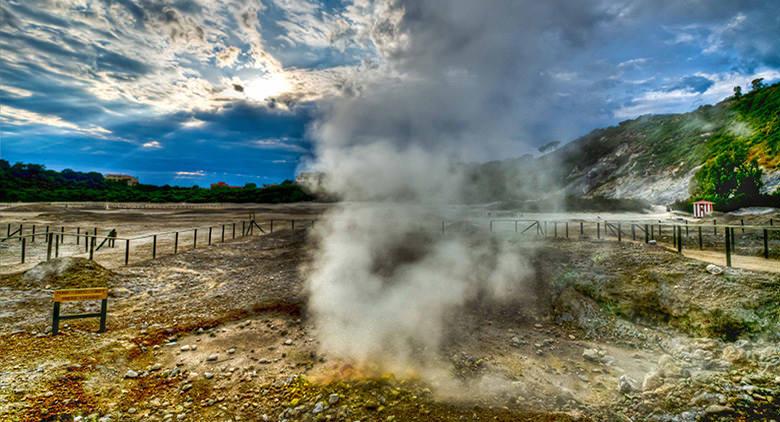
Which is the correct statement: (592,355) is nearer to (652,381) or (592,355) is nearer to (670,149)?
(652,381)

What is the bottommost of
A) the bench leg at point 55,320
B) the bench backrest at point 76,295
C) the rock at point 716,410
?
the rock at point 716,410

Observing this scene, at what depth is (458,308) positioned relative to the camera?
8.34 m

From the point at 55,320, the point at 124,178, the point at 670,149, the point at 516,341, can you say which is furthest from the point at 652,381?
the point at 124,178

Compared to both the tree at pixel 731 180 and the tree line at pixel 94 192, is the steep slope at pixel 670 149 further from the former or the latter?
the tree line at pixel 94 192

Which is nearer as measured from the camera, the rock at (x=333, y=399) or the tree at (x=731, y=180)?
the rock at (x=333, y=399)

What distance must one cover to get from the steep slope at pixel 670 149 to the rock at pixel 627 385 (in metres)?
40.0

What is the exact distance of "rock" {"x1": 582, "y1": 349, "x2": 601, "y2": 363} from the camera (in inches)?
238

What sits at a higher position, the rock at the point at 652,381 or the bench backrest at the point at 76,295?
the bench backrest at the point at 76,295

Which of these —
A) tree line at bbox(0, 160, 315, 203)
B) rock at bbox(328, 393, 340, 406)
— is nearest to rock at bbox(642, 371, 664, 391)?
rock at bbox(328, 393, 340, 406)

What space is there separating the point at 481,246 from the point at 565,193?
7438 centimetres

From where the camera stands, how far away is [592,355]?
6086mm

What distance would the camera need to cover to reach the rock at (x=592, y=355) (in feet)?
19.8

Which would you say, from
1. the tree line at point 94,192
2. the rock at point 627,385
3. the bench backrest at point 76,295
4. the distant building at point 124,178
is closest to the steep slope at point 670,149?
the rock at point 627,385

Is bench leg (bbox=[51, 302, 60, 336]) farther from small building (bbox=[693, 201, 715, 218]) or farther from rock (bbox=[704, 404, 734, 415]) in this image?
small building (bbox=[693, 201, 715, 218])
